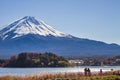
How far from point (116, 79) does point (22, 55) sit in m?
58.8

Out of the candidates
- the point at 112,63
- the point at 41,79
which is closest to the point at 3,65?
the point at 112,63

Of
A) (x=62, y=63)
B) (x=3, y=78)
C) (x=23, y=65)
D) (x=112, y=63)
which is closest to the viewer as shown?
(x=3, y=78)

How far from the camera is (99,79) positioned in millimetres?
36500

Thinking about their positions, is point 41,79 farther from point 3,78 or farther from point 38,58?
point 38,58

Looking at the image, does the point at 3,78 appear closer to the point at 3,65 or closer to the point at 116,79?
the point at 116,79

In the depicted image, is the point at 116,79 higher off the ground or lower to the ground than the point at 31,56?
lower

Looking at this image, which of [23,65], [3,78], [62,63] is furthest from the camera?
[62,63]

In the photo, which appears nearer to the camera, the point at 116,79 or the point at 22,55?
the point at 116,79

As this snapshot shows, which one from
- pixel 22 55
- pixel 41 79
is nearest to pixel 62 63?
pixel 22 55

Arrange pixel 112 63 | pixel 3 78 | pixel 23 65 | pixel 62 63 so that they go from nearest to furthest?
pixel 3 78 → pixel 23 65 → pixel 62 63 → pixel 112 63

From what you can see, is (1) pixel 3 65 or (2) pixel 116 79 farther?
(1) pixel 3 65

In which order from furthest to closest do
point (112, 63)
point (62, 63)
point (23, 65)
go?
point (112, 63)
point (62, 63)
point (23, 65)

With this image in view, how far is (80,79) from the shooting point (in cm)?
3612

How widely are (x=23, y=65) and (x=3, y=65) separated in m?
4.29
